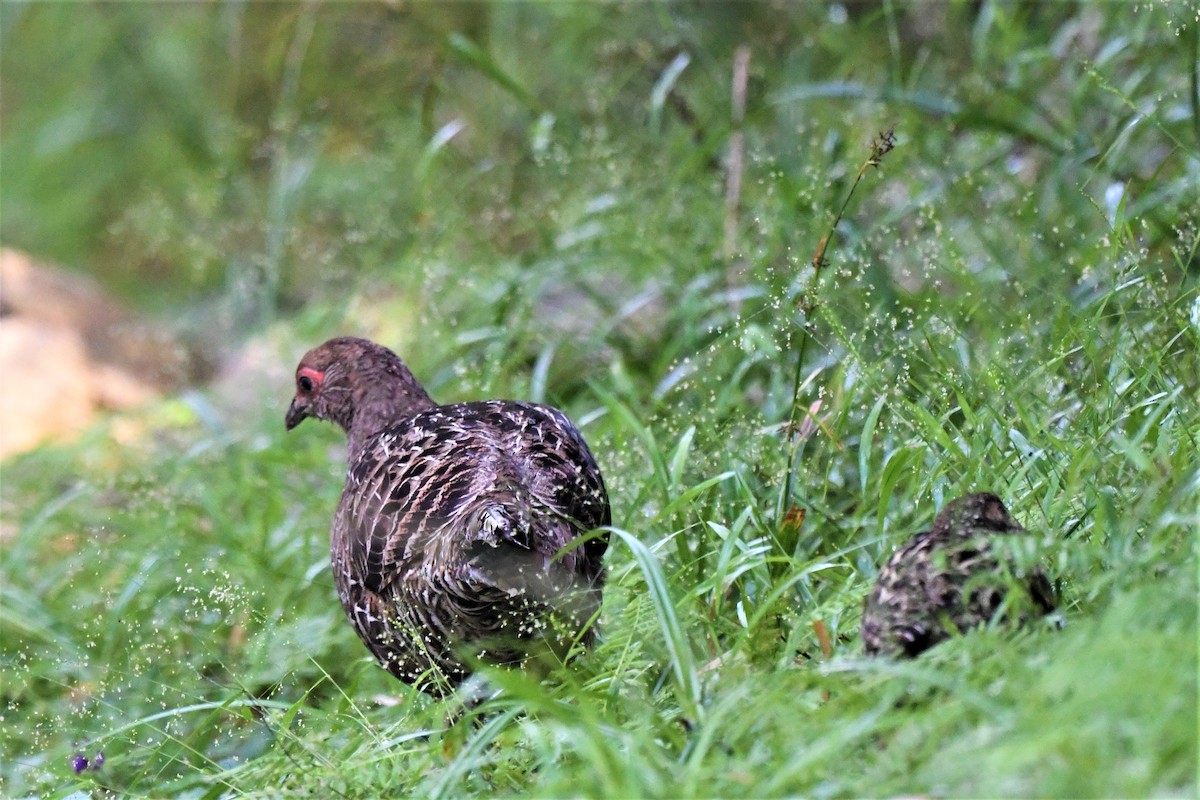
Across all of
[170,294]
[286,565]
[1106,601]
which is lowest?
[1106,601]

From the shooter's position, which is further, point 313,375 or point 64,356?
point 64,356

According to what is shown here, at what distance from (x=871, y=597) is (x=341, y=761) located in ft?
4.18

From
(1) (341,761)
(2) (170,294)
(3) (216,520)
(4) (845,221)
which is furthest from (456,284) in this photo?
(2) (170,294)

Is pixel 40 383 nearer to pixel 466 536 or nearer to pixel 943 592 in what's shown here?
pixel 466 536

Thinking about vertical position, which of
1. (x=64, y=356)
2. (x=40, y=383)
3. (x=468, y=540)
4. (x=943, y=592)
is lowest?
(x=943, y=592)

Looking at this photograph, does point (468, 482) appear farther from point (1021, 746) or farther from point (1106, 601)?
point (1021, 746)

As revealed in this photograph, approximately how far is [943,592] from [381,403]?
2281 mm

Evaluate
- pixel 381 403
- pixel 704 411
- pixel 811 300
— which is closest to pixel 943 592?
pixel 811 300

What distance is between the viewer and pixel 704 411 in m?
3.92

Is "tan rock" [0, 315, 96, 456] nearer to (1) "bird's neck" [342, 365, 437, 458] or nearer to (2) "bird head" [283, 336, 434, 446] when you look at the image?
(2) "bird head" [283, 336, 434, 446]

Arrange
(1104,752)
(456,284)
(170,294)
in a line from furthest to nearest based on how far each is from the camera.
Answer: (170,294) → (456,284) → (1104,752)

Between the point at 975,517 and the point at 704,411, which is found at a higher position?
the point at 704,411

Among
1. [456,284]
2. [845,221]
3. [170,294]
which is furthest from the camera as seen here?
[170,294]

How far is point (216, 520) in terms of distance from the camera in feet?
17.0
